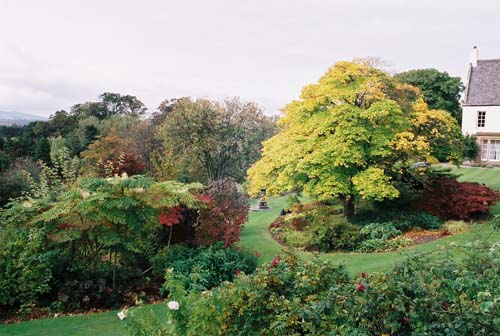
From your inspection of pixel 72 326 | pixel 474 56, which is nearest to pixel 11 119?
pixel 474 56

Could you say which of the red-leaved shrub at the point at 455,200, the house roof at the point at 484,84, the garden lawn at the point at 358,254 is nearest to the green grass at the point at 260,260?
the garden lawn at the point at 358,254

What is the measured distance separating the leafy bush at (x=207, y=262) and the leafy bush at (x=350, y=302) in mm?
3791

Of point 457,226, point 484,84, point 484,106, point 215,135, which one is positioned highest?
point 484,84

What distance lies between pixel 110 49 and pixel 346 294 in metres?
17.0

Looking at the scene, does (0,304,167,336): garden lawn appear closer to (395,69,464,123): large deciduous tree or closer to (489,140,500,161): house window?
(489,140,500,161): house window

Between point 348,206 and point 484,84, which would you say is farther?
point 484,84

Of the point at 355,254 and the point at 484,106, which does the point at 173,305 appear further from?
the point at 484,106

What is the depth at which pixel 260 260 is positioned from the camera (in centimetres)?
1045

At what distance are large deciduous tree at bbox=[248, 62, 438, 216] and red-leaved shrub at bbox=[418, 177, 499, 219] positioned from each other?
133cm

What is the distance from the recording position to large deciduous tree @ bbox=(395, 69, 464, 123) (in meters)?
35.1

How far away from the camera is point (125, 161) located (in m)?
14.4

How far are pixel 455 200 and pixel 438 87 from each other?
26.0m

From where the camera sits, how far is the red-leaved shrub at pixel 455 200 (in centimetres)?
1307

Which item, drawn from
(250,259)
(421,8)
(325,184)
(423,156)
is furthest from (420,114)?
(250,259)
